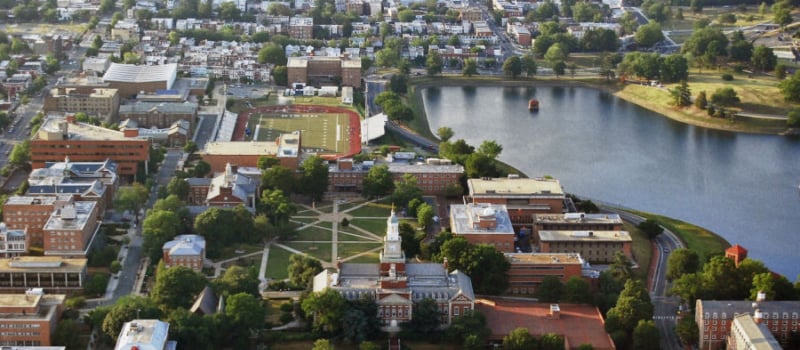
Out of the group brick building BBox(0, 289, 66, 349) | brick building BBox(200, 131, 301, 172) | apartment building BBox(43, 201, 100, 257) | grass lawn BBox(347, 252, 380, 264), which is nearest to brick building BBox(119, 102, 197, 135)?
brick building BBox(200, 131, 301, 172)

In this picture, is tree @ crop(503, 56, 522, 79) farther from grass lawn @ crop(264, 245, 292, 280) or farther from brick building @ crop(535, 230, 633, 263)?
grass lawn @ crop(264, 245, 292, 280)

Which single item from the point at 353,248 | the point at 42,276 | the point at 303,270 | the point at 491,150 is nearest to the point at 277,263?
the point at 303,270

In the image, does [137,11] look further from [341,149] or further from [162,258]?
[162,258]

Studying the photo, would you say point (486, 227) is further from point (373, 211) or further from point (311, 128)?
point (311, 128)

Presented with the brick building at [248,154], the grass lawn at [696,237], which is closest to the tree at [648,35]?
the grass lawn at [696,237]

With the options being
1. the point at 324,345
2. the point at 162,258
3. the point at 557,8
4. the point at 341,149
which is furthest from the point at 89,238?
the point at 557,8
